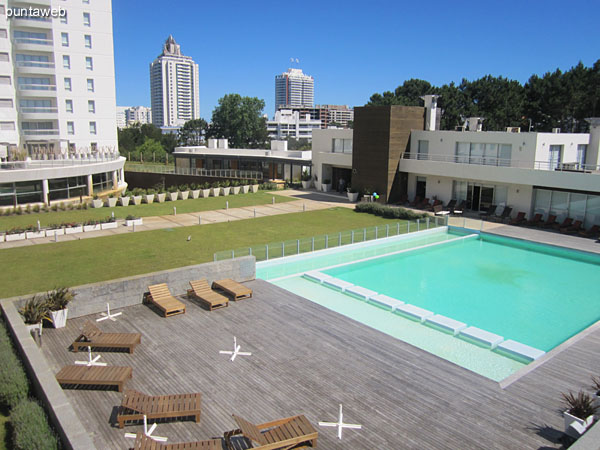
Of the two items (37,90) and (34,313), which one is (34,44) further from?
(34,313)

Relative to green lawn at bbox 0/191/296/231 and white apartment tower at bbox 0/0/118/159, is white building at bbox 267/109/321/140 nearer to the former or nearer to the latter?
white apartment tower at bbox 0/0/118/159

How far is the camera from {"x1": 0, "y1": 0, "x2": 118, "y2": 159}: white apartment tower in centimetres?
4434

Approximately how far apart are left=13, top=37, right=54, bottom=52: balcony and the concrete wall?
4042cm

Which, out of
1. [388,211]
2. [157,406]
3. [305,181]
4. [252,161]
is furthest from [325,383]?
[252,161]

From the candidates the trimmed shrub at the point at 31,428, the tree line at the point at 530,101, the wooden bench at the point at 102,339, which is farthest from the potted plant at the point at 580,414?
the tree line at the point at 530,101

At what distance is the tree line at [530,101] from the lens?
4978cm

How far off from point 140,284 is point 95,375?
15.6 feet

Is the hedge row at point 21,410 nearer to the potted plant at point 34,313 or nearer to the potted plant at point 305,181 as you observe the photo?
the potted plant at point 34,313

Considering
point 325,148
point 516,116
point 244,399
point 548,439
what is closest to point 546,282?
point 548,439

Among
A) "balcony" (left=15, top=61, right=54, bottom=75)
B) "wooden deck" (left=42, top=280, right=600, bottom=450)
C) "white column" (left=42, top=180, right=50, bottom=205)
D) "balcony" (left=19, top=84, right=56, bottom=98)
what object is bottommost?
"wooden deck" (left=42, top=280, right=600, bottom=450)

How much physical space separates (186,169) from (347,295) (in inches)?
1390

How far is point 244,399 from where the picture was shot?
30.9 feet

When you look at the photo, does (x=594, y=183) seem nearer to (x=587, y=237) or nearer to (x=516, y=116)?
(x=587, y=237)

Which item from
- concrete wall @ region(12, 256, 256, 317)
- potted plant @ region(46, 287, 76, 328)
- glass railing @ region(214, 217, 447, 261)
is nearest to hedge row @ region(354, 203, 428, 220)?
glass railing @ region(214, 217, 447, 261)
